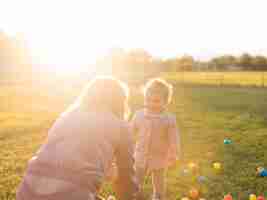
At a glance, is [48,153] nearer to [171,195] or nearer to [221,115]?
[171,195]

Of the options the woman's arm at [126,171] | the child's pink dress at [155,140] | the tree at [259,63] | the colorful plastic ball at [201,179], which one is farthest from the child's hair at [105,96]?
the tree at [259,63]

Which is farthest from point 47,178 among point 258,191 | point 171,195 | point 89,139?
point 258,191

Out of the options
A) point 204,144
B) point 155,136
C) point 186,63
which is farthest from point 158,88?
point 186,63

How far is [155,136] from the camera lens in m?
5.02

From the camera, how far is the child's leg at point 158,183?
5.23 meters

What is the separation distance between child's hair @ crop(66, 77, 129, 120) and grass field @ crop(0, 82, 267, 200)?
3034 mm

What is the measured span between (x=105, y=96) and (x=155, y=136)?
2.16m

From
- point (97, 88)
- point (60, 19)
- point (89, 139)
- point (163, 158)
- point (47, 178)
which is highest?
point (60, 19)

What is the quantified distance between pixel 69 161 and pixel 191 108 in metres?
12.8

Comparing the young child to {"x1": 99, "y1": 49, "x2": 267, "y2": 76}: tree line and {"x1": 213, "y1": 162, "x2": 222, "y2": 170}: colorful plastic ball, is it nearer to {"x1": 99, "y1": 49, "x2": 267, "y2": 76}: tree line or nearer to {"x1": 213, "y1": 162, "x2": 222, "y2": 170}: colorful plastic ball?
{"x1": 213, "y1": 162, "x2": 222, "y2": 170}: colorful plastic ball

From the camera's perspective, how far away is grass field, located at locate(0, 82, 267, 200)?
6102mm

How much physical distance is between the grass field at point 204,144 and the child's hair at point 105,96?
3034mm

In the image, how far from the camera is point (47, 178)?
8.92 ft

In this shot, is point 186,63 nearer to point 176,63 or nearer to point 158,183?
point 176,63
